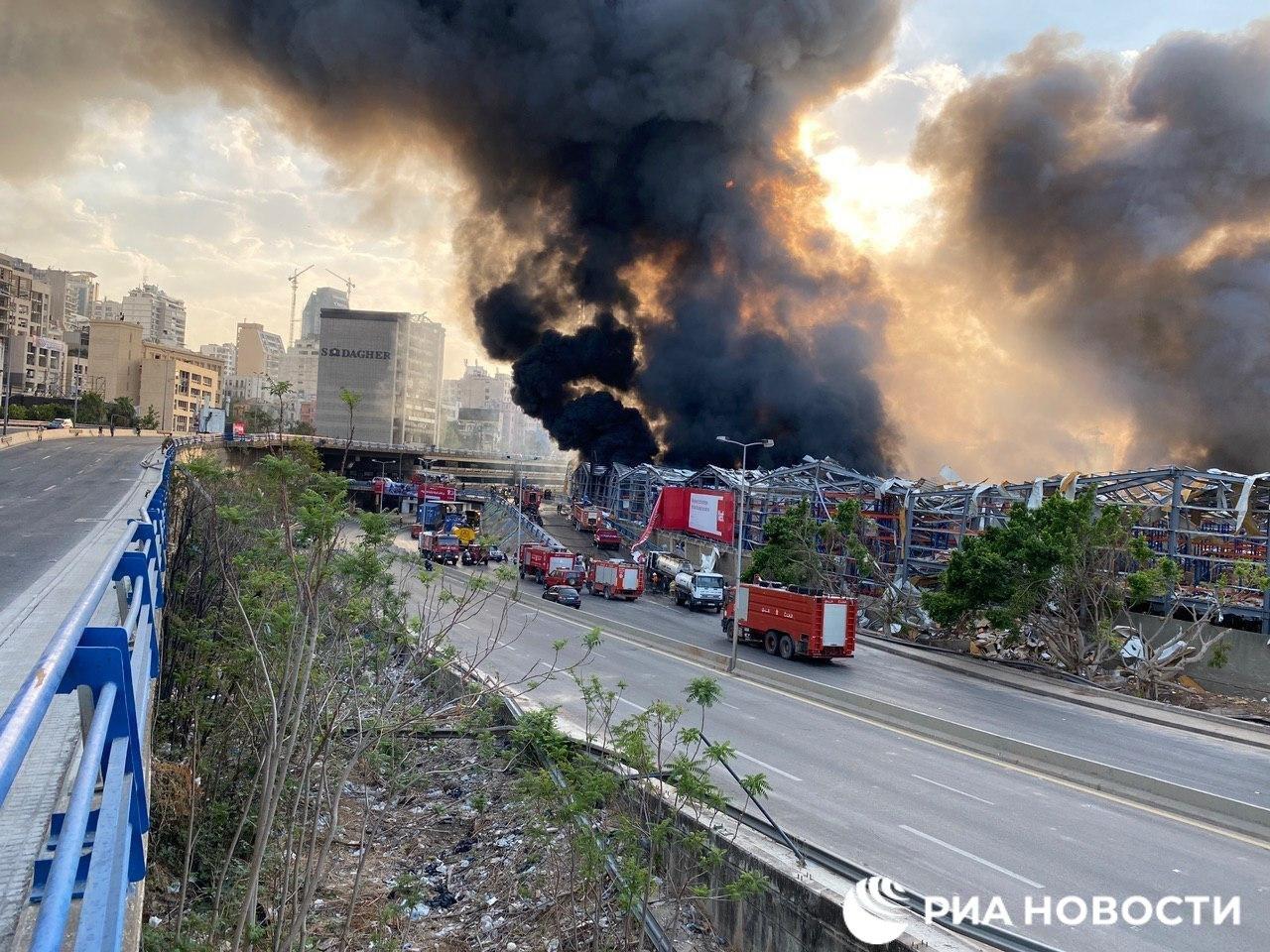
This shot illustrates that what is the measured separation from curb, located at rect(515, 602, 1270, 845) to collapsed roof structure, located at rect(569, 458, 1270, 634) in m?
8.27

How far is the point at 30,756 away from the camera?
16.9 ft

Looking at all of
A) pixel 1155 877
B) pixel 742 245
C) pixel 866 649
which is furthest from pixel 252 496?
pixel 742 245

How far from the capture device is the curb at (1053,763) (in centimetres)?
1221

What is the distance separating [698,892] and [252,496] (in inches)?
555

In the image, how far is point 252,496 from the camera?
61.2 ft

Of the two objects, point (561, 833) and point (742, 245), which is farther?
point (742, 245)

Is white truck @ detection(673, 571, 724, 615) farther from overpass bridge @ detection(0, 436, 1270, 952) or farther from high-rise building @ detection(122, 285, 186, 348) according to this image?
high-rise building @ detection(122, 285, 186, 348)

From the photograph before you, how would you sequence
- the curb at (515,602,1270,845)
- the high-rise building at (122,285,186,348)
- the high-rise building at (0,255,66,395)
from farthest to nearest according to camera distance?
the high-rise building at (122,285,186,348) < the high-rise building at (0,255,66,395) < the curb at (515,602,1270,845)

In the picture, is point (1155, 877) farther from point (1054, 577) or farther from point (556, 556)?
point (556, 556)

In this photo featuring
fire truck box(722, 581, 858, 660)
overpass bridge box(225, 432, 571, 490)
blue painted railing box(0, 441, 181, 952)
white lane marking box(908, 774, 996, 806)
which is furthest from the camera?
overpass bridge box(225, 432, 571, 490)

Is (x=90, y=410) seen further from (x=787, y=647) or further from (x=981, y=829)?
(x=981, y=829)

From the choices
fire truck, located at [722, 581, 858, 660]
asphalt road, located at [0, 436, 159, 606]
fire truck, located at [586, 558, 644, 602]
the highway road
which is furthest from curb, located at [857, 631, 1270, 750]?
asphalt road, located at [0, 436, 159, 606]

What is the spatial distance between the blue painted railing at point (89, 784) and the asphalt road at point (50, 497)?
30.8ft

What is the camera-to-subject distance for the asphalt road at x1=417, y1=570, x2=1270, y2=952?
9.54 metres
